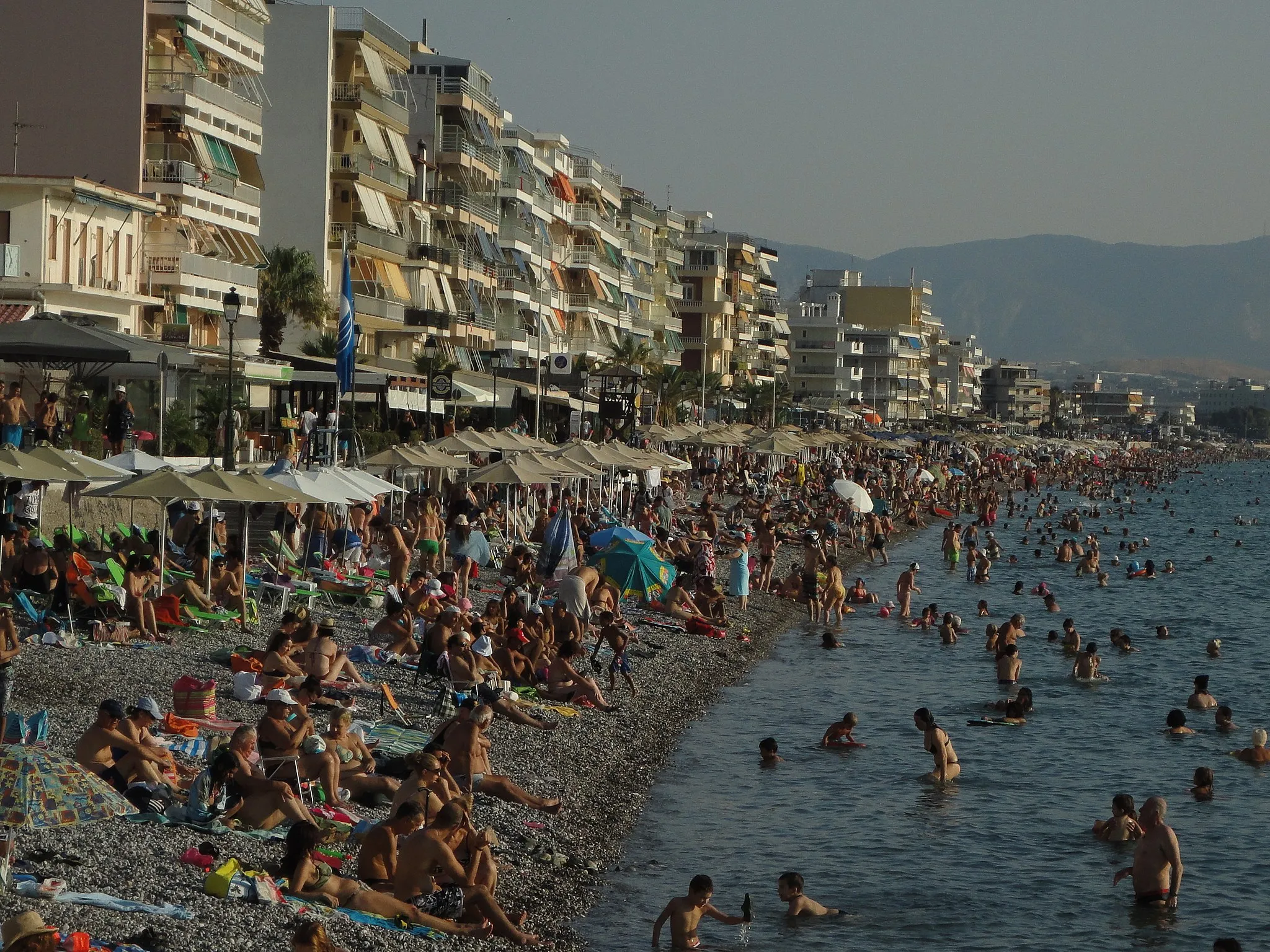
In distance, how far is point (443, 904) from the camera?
11.9 metres

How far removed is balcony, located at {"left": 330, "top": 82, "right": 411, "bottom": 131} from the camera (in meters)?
51.7

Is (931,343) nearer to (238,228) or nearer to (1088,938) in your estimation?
(238,228)

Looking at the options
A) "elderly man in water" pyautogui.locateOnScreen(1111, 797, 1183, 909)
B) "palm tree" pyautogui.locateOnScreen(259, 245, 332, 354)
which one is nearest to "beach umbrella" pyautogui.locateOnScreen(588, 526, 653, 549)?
"elderly man in water" pyautogui.locateOnScreen(1111, 797, 1183, 909)

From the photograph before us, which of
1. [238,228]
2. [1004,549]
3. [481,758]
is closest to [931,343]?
[1004,549]

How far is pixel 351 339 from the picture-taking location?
30.3 m

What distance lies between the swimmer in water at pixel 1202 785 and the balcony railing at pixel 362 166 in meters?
36.8

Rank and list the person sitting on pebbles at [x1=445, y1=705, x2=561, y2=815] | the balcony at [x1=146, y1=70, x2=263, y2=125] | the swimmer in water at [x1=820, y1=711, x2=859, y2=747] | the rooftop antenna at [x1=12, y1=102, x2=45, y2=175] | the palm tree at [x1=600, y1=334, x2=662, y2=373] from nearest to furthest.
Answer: the person sitting on pebbles at [x1=445, y1=705, x2=561, y2=815], the swimmer in water at [x1=820, y1=711, x2=859, y2=747], the rooftop antenna at [x1=12, y1=102, x2=45, y2=175], the balcony at [x1=146, y1=70, x2=263, y2=125], the palm tree at [x1=600, y1=334, x2=662, y2=373]

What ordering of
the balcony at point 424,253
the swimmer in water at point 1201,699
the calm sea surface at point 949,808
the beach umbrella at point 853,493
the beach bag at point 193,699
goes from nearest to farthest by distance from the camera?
the calm sea surface at point 949,808 < the beach bag at point 193,699 < the swimmer in water at point 1201,699 < the beach umbrella at point 853,493 < the balcony at point 424,253

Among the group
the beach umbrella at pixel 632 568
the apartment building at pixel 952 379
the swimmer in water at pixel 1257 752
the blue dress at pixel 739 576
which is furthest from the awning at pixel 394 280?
the apartment building at pixel 952 379

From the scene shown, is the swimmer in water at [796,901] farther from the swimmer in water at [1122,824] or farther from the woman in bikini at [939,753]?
the woman in bikini at [939,753]

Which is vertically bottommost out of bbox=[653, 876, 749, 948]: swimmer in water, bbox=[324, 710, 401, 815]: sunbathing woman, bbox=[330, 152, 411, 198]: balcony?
bbox=[653, 876, 749, 948]: swimmer in water

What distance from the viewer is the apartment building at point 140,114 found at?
39.8 metres

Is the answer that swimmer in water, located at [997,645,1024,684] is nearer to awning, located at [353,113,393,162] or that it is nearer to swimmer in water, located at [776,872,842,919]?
swimmer in water, located at [776,872,842,919]

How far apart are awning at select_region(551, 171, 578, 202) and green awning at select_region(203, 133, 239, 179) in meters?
32.6
